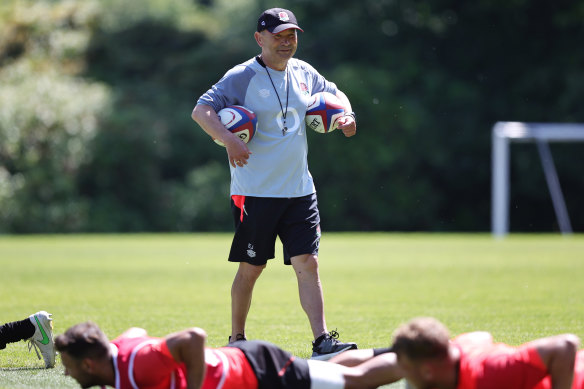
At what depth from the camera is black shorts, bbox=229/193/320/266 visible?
652cm

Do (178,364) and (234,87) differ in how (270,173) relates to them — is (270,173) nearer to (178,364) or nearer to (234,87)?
(234,87)

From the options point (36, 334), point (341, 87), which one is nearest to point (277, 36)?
point (36, 334)

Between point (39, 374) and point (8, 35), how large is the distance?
3279cm

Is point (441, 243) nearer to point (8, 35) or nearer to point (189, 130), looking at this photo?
point (189, 130)

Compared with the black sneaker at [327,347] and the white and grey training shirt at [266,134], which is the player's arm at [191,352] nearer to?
the black sneaker at [327,347]

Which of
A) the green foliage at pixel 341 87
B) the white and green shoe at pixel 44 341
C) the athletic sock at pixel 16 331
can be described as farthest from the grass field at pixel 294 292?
the green foliage at pixel 341 87

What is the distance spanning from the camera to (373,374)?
4.98m

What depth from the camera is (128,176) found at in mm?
35375

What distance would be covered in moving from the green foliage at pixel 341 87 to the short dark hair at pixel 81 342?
28.4m

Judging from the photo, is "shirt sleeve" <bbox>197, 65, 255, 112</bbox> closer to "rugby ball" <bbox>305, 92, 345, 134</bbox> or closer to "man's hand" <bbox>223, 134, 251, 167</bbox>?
"man's hand" <bbox>223, 134, 251, 167</bbox>

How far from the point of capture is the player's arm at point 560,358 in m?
4.10

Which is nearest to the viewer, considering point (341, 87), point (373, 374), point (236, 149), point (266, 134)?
point (373, 374)

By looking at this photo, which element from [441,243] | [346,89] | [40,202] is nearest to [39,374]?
[441,243]

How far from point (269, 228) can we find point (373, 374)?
5.97 ft
